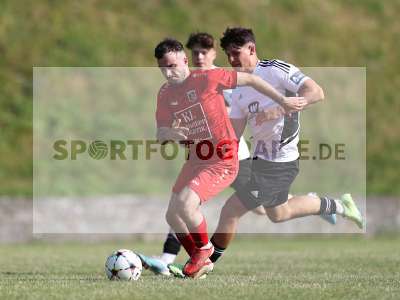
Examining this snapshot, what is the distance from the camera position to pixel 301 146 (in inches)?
808

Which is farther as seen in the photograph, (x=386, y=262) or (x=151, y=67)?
(x=151, y=67)

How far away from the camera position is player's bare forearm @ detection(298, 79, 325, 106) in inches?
356

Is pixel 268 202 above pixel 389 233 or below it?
above

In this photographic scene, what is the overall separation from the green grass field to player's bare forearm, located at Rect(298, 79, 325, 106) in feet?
6.05

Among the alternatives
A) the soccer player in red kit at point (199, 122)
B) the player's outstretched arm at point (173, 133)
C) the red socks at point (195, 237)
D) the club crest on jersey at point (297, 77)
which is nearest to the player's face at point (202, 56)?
the club crest on jersey at point (297, 77)

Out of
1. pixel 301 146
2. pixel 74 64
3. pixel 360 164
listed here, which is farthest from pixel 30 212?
pixel 360 164

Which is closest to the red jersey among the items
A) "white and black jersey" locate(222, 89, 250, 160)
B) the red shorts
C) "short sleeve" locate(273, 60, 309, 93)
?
the red shorts

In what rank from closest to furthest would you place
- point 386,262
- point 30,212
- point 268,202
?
point 268,202, point 386,262, point 30,212

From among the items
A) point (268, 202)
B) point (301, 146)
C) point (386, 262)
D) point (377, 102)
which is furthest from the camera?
point (377, 102)

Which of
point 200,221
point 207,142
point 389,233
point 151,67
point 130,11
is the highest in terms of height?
point 130,11

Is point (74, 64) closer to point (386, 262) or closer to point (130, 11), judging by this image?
point (130, 11)

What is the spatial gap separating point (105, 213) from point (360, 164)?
695 cm

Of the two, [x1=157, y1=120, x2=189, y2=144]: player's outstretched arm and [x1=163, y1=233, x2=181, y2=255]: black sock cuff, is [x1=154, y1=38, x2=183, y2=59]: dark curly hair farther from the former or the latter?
[x1=163, y1=233, x2=181, y2=255]: black sock cuff

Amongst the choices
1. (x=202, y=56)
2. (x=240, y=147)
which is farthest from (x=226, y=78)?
(x=202, y=56)
